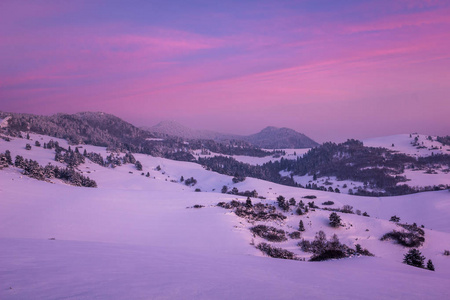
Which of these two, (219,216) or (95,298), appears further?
(219,216)

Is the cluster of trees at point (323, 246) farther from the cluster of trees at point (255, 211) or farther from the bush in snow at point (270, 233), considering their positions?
the cluster of trees at point (255, 211)

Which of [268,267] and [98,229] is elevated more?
[268,267]

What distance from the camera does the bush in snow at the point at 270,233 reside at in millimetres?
32237

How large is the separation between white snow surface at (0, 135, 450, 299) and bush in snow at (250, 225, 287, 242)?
52.0 inches

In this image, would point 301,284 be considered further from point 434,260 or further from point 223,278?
point 434,260

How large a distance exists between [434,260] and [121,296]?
42.0 metres

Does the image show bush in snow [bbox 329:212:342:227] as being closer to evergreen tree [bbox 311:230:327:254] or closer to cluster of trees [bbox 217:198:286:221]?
evergreen tree [bbox 311:230:327:254]

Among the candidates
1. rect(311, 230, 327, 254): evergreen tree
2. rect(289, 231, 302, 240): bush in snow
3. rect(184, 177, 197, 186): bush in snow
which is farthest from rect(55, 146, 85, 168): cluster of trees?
rect(311, 230, 327, 254): evergreen tree

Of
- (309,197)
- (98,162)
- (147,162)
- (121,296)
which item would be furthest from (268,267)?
(147,162)

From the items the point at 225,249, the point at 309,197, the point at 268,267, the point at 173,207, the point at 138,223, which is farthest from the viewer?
the point at 309,197

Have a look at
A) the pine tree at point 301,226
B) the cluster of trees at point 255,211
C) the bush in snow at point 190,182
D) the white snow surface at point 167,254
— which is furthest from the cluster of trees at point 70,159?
the pine tree at point 301,226

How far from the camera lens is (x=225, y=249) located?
24625mm

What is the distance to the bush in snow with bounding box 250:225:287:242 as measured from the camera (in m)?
32.2

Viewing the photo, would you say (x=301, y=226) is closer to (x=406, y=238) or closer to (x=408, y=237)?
(x=406, y=238)
